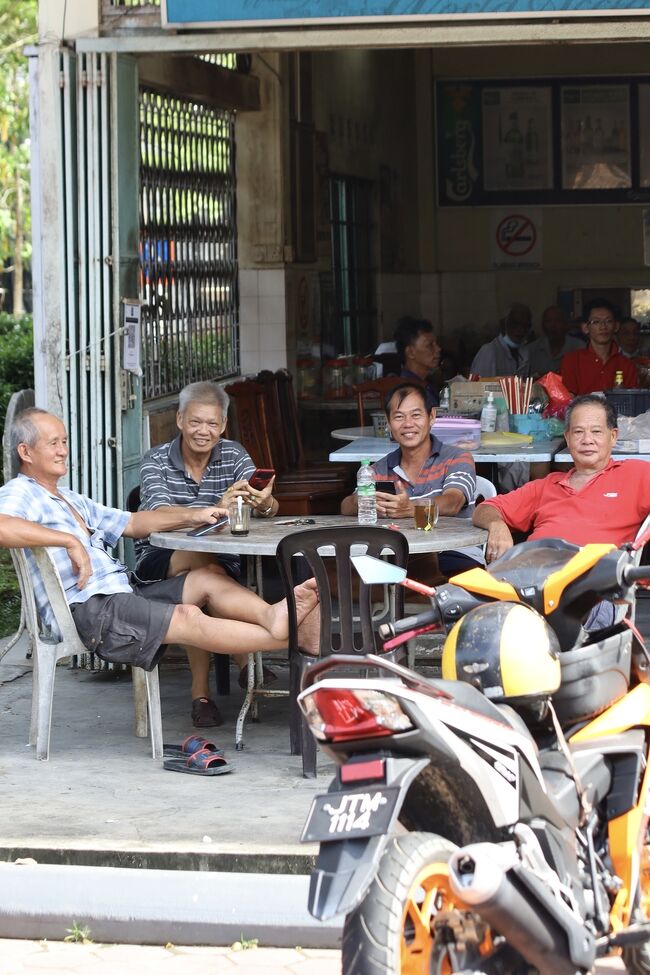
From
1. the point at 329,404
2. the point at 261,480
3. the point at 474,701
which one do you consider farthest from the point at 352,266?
the point at 474,701

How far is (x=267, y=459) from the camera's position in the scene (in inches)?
355

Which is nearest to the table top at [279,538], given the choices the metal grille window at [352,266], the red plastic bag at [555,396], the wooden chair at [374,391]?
the red plastic bag at [555,396]

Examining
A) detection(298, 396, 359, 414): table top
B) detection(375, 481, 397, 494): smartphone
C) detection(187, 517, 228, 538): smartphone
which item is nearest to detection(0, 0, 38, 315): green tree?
detection(298, 396, 359, 414): table top

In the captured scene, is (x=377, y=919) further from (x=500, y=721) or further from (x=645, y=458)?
(x=645, y=458)

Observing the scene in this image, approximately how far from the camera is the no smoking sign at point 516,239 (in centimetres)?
1509

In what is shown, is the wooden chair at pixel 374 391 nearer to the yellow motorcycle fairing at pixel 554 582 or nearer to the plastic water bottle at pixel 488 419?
the plastic water bottle at pixel 488 419

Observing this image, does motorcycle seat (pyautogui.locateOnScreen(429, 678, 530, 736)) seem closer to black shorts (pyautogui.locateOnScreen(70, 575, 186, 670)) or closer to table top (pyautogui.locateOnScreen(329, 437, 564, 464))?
black shorts (pyautogui.locateOnScreen(70, 575, 186, 670))

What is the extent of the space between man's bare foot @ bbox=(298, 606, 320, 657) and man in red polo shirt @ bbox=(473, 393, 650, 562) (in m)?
0.64

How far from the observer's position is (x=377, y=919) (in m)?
2.71

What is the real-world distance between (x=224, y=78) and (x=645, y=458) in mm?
4043

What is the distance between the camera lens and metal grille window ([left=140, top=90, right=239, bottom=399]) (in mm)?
8148

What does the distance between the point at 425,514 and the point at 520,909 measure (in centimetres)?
271

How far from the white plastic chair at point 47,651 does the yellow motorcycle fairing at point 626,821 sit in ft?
7.78

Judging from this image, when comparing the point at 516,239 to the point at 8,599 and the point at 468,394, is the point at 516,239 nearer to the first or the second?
the point at 468,394
